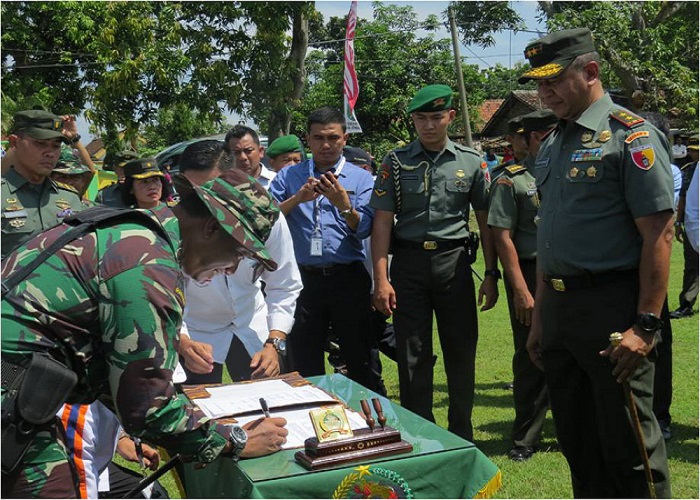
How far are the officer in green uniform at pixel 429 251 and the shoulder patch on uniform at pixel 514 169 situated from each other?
0.49 ft

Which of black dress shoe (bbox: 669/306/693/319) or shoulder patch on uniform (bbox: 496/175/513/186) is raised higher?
shoulder patch on uniform (bbox: 496/175/513/186)

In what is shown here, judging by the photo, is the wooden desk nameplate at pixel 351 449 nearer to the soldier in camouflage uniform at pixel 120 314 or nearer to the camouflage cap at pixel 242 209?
the soldier in camouflage uniform at pixel 120 314

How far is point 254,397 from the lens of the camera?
295 centimetres

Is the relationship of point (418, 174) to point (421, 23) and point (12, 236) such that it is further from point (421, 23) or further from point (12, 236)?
point (421, 23)

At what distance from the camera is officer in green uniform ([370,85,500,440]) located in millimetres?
4590

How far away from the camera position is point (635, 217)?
3.08 metres

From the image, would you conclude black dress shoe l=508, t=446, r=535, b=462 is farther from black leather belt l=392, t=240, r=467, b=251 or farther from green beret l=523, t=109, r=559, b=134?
green beret l=523, t=109, r=559, b=134

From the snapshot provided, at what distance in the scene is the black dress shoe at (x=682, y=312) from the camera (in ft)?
29.3

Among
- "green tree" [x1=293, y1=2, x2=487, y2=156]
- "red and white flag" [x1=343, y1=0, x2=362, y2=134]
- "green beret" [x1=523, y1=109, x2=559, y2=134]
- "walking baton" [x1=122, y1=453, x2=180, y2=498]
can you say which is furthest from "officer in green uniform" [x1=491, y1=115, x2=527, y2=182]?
"green tree" [x1=293, y1=2, x2=487, y2=156]

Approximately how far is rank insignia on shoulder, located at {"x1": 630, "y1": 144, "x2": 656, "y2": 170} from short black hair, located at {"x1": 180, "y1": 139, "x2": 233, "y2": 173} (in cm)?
193

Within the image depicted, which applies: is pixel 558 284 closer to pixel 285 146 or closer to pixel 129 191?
pixel 129 191

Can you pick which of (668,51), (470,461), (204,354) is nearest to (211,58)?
(668,51)

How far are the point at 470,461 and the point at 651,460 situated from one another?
102 cm

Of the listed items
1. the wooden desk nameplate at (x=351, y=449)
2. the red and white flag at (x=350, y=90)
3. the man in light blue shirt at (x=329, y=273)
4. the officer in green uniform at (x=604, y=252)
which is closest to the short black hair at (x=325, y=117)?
the man in light blue shirt at (x=329, y=273)
